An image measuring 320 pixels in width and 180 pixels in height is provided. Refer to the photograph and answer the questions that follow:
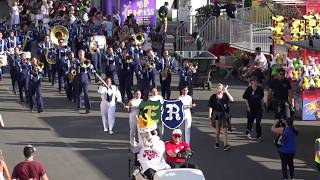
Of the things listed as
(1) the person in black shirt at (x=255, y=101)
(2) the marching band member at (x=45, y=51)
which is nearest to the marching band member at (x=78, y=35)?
(2) the marching band member at (x=45, y=51)

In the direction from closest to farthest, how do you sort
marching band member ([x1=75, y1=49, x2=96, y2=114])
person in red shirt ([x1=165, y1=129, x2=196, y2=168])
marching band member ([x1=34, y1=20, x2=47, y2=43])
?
person in red shirt ([x1=165, y1=129, x2=196, y2=168]) < marching band member ([x1=75, y1=49, x2=96, y2=114]) < marching band member ([x1=34, y1=20, x2=47, y2=43])

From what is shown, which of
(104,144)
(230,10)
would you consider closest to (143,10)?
(230,10)

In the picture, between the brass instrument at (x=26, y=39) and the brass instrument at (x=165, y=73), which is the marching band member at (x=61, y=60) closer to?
the brass instrument at (x=165, y=73)

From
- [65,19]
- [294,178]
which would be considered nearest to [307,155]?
[294,178]

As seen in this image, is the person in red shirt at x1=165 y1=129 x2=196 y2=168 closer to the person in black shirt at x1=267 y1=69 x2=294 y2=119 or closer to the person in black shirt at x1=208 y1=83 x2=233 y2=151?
the person in black shirt at x1=208 y1=83 x2=233 y2=151

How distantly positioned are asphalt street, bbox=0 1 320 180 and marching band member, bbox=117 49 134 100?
35.4 inches

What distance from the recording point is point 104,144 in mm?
19656

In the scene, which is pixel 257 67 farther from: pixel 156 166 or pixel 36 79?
pixel 156 166

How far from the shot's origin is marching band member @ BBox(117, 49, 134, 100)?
2455 cm

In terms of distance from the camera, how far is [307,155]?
18.5 m

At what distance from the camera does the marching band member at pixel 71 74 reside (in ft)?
77.5

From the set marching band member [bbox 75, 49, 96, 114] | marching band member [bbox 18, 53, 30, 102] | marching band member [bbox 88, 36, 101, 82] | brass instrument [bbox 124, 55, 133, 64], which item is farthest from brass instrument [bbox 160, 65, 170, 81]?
marching band member [bbox 88, 36, 101, 82]

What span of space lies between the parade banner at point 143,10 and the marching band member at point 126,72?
6697mm

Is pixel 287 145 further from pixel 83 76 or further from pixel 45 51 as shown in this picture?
pixel 45 51
